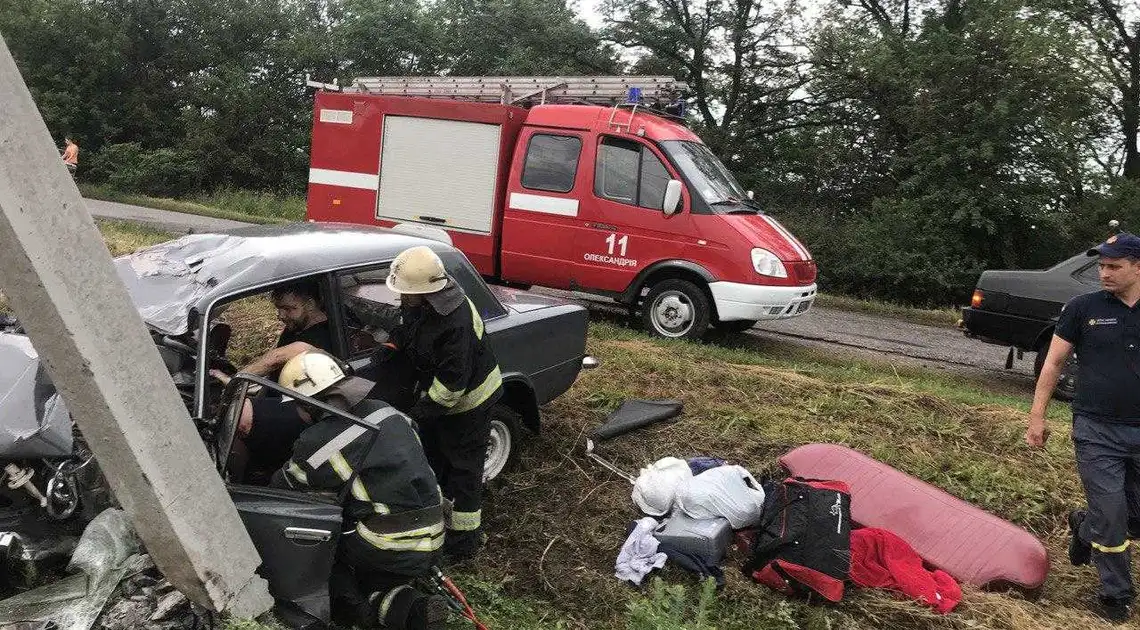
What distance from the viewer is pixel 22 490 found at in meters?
2.98

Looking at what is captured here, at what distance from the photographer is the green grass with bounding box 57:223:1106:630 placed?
148 inches

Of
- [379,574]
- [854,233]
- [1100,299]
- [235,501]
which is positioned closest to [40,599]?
[235,501]

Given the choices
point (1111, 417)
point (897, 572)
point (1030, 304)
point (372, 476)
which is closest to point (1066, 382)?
point (1030, 304)

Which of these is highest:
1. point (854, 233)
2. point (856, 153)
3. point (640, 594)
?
point (856, 153)

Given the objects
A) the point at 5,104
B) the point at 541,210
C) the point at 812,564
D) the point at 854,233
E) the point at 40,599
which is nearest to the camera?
the point at 5,104

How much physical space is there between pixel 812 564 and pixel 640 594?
80cm

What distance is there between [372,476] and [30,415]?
1265 mm

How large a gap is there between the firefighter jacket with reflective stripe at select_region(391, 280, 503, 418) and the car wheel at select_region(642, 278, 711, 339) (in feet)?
14.6

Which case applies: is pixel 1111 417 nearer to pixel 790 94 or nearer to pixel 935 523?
pixel 935 523

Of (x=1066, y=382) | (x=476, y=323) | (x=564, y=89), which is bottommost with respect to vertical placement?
(x=1066, y=382)

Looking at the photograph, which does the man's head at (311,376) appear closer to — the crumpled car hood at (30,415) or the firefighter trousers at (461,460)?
the crumpled car hood at (30,415)

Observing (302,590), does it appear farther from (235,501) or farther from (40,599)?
(40,599)

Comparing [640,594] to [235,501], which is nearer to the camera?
[235,501]

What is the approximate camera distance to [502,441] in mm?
4770
